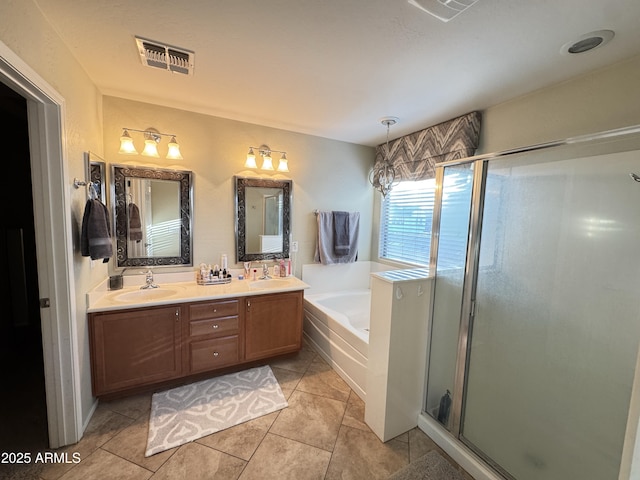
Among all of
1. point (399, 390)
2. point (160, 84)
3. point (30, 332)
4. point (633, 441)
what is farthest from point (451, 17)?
point (30, 332)

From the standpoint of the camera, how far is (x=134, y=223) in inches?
93.0

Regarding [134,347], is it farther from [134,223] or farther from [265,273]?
[265,273]

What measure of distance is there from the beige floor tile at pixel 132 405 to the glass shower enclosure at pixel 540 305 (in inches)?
A: 83.8

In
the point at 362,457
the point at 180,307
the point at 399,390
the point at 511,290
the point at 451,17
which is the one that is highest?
the point at 451,17

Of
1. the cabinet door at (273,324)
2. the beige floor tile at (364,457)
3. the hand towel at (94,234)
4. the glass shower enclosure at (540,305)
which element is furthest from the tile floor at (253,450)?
the hand towel at (94,234)

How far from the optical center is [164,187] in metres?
2.45

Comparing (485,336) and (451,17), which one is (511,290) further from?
(451,17)

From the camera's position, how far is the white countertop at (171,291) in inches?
76.7

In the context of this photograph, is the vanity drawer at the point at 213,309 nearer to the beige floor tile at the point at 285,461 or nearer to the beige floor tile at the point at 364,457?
the beige floor tile at the point at 285,461

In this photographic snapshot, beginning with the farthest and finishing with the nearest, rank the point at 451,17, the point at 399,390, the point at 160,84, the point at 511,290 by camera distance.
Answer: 1. the point at 160,84
2. the point at 399,390
3. the point at 511,290
4. the point at 451,17

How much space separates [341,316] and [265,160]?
1812 millimetres

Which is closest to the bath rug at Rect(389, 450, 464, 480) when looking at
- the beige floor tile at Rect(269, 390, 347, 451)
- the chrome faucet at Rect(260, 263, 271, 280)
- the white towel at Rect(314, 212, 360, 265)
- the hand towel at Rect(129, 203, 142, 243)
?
the beige floor tile at Rect(269, 390, 347, 451)

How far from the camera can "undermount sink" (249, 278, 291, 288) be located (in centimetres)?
261

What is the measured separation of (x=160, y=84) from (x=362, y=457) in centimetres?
298
